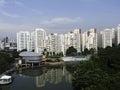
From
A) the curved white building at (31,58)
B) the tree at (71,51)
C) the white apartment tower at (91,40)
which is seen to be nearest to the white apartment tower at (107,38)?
the white apartment tower at (91,40)

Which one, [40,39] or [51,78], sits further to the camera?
[40,39]

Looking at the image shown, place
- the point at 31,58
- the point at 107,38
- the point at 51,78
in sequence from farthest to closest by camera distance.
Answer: the point at 107,38
the point at 31,58
the point at 51,78

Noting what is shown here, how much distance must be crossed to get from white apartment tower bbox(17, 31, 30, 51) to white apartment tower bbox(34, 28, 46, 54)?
11.8ft

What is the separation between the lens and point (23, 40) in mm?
50500

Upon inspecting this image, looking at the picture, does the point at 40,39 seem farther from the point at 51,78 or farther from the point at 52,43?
the point at 51,78

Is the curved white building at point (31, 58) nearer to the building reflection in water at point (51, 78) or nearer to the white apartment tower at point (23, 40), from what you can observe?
the building reflection in water at point (51, 78)

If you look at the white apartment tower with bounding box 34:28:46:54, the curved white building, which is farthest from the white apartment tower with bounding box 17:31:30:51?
the curved white building

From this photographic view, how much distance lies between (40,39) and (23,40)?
20.2 feet

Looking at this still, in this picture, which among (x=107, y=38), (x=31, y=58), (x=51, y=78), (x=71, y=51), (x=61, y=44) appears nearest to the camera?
(x=51, y=78)

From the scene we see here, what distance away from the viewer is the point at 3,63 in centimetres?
2312

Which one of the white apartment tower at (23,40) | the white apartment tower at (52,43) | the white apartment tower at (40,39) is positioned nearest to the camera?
the white apartment tower at (52,43)

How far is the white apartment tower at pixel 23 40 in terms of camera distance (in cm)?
4957

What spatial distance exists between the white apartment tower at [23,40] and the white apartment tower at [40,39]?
358 cm

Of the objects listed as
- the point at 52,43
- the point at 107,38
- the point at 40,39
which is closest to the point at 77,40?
the point at 52,43
